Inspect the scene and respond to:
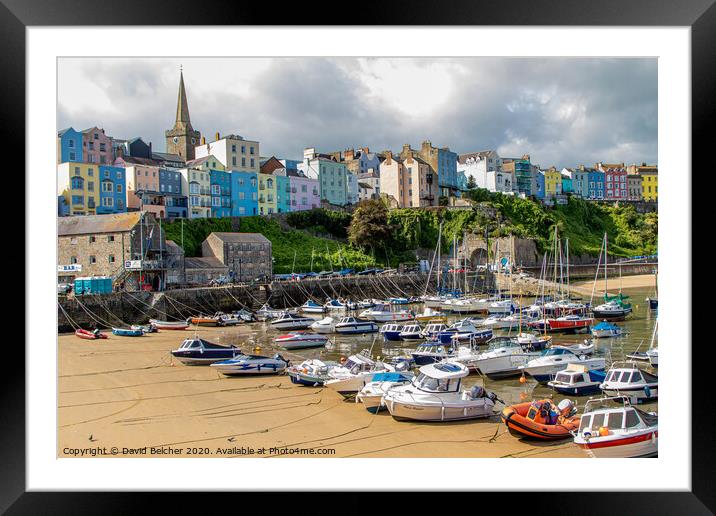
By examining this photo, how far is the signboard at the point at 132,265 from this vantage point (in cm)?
1888

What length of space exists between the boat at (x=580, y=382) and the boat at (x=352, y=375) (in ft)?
9.15

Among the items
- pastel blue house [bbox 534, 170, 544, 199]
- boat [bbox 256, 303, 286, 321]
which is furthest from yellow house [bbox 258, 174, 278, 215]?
pastel blue house [bbox 534, 170, 544, 199]

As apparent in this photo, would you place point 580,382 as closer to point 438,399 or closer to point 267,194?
point 438,399

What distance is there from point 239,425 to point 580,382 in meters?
5.41

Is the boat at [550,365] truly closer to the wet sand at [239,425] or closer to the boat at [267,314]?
the wet sand at [239,425]

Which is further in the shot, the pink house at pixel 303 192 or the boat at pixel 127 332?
the pink house at pixel 303 192

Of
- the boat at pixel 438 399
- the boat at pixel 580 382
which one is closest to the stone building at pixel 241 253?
the boat at pixel 580 382

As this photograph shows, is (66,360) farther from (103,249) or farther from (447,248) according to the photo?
(447,248)

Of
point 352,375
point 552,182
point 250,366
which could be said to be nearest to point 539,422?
point 352,375

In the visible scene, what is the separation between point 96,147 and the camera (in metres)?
22.4
